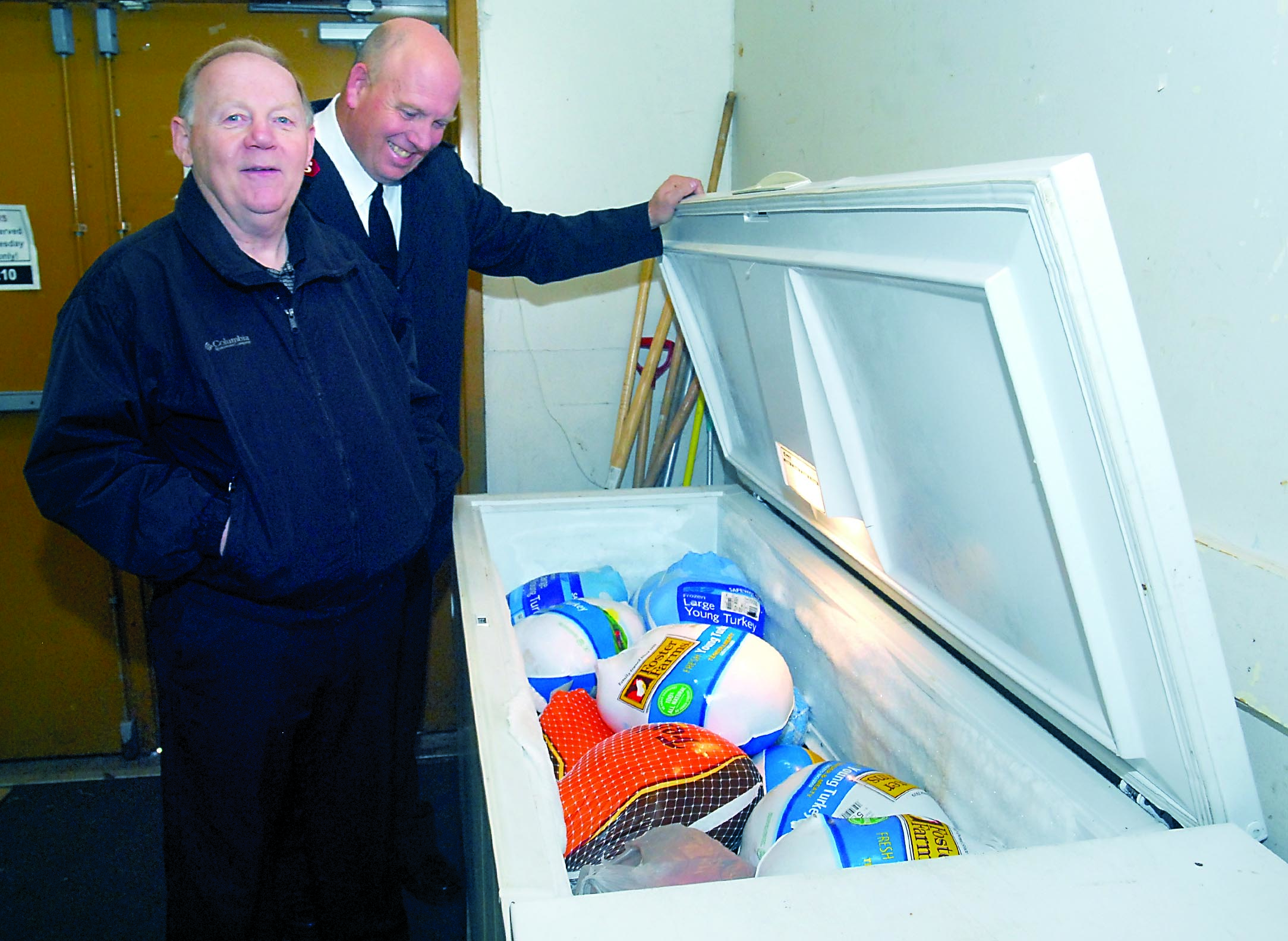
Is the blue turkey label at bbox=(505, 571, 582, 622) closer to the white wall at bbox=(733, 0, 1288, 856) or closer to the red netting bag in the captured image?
the red netting bag

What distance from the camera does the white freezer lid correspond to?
86 cm

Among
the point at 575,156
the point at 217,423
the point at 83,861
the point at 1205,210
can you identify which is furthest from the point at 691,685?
the point at 83,861

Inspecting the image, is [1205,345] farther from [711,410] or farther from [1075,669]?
[711,410]

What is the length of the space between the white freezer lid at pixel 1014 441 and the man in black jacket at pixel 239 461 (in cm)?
73

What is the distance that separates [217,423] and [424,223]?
79cm

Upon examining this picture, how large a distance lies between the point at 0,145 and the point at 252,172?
1778mm

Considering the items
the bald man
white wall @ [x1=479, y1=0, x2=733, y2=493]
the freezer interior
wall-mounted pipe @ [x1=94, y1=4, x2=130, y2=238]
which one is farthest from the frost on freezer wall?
wall-mounted pipe @ [x1=94, y1=4, x2=130, y2=238]

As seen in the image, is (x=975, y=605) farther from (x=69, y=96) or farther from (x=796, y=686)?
(x=69, y=96)

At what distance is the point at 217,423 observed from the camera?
162 centimetres

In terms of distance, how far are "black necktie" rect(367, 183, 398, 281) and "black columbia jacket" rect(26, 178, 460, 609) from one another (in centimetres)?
45

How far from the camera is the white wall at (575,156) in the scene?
2.77 meters

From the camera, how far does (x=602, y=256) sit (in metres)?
2.41

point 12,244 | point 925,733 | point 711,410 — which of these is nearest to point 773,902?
point 925,733

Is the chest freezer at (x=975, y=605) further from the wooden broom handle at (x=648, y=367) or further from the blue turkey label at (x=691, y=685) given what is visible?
the wooden broom handle at (x=648, y=367)
